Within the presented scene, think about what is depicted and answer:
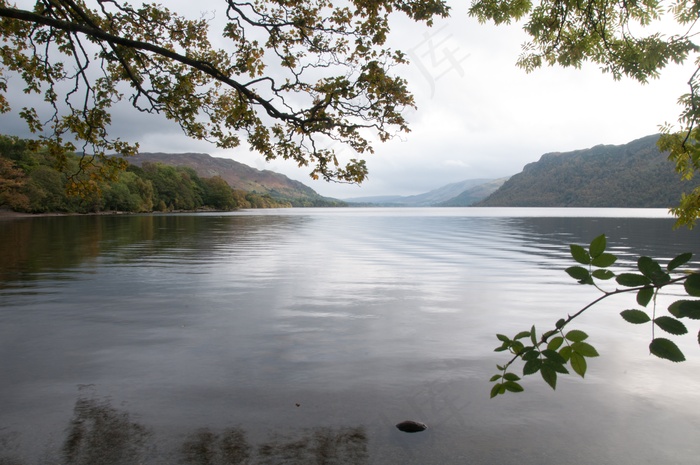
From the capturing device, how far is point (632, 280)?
2023 mm

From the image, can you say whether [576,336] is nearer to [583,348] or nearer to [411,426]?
[583,348]

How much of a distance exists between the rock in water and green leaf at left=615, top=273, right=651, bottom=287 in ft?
17.2

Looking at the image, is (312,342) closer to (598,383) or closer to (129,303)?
(598,383)

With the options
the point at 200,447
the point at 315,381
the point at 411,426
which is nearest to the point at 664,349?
the point at 411,426

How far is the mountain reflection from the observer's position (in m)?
5.77

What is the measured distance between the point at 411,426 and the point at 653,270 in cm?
538

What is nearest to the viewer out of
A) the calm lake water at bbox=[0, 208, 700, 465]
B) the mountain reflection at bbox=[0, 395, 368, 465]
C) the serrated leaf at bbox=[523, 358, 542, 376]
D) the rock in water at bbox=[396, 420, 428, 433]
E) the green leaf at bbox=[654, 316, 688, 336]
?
the green leaf at bbox=[654, 316, 688, 336]

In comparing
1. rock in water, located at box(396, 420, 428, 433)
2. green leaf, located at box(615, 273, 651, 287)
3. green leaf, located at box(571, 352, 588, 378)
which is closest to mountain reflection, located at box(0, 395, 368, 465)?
rock in water, located at box(396, 420, 428, 433)

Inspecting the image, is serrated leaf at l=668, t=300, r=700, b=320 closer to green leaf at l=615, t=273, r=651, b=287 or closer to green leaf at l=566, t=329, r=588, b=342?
green leaf at l=615, t=273, r=651, b=287

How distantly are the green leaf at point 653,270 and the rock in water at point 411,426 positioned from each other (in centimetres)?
530

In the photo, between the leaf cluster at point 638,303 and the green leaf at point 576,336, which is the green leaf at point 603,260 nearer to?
the leaf cluster at point 638,303

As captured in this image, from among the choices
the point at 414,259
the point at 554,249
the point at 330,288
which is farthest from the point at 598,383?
the point at 554,249

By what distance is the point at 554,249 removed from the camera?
114 feet

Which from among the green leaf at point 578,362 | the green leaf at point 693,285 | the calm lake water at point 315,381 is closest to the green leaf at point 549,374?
the green leaf at point 578,362
